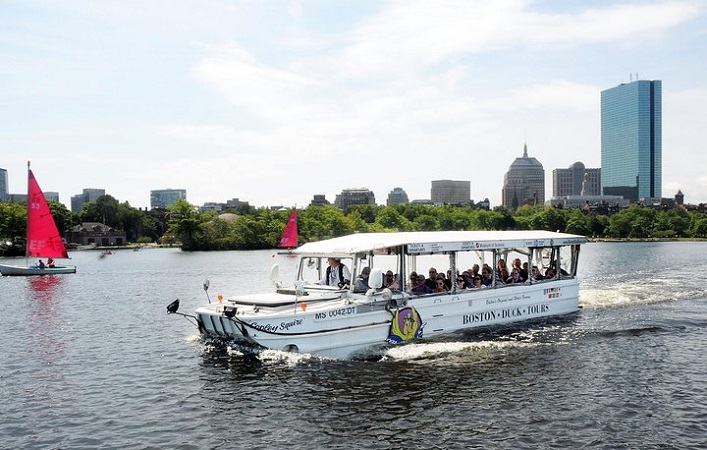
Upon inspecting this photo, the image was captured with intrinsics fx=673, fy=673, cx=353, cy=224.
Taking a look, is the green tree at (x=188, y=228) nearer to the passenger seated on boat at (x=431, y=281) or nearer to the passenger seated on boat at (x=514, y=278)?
the passenger seated on boat at (x=514, y=278)

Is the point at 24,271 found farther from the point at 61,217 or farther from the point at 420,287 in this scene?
the point at 61,217

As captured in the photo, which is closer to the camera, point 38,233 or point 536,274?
point 536,274

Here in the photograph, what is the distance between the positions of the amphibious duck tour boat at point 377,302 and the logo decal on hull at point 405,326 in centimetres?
4

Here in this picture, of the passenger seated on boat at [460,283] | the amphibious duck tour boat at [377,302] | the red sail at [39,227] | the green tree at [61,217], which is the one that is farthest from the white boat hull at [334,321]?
the green tree at [61,217]

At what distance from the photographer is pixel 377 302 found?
23.4 m

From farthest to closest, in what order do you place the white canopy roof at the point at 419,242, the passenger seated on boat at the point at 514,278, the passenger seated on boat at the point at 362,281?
the passenger seated on boat at the point at 514,278
the white canopy roof at the point at 419,242
the passenger seated on boat at the point at 362,281

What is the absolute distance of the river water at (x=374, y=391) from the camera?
16062 mm

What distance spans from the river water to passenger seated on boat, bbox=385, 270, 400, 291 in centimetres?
236

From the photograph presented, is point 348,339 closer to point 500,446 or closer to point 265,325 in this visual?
point 265,325

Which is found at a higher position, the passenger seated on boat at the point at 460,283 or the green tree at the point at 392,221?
the green tree at the point at 392,221

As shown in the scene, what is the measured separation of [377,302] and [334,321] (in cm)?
201

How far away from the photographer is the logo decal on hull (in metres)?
23.7

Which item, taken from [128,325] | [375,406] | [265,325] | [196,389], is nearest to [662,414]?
[375,406]

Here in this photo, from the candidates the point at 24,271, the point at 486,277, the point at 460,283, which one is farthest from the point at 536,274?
the point at 24,271
